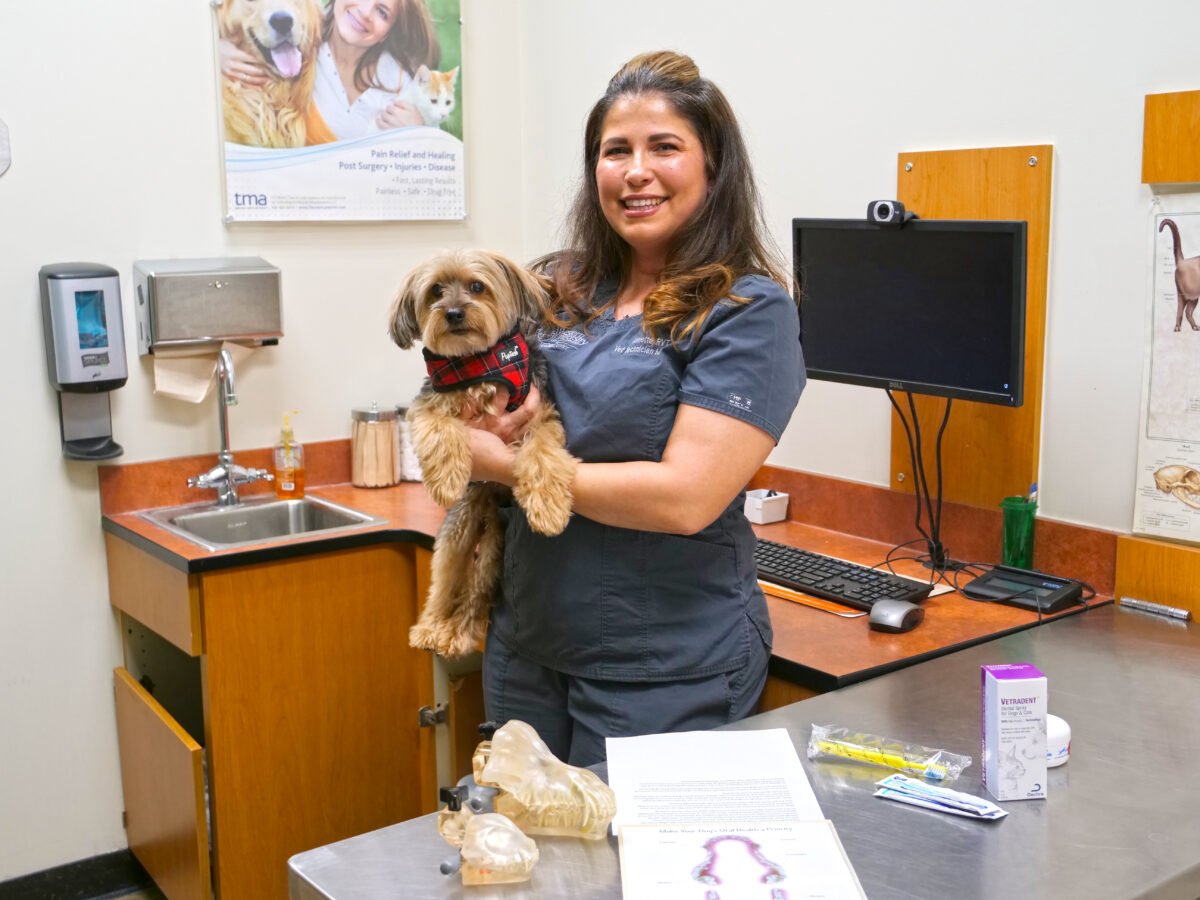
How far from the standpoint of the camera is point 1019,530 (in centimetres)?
221

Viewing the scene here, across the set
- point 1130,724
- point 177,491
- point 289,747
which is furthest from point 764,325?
point 177,491

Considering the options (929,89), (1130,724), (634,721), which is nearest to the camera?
(1130,724)

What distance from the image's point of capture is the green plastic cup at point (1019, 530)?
2.19m

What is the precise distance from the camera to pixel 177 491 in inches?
116

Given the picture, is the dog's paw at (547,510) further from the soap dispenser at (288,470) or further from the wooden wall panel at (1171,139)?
the soap dispenser at (288,470)

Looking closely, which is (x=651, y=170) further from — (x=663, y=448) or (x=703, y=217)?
(x=663, y=448)

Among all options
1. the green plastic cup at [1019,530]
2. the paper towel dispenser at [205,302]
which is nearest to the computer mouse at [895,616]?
the green plastic cup at [1019,530]

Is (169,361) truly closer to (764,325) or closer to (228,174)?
(228,174)

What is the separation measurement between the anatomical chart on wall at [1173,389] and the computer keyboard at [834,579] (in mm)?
432

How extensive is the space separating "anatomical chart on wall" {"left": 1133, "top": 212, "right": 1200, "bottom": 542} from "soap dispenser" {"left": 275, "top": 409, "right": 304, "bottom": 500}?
2.02 m

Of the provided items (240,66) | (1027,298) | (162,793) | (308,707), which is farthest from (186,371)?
(1027,298)

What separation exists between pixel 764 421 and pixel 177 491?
185 cm

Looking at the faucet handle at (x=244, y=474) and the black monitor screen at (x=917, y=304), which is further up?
the black monitor screen at (x=917, y=304)

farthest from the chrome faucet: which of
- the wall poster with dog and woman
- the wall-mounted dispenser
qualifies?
the wall poster with dog and woman
